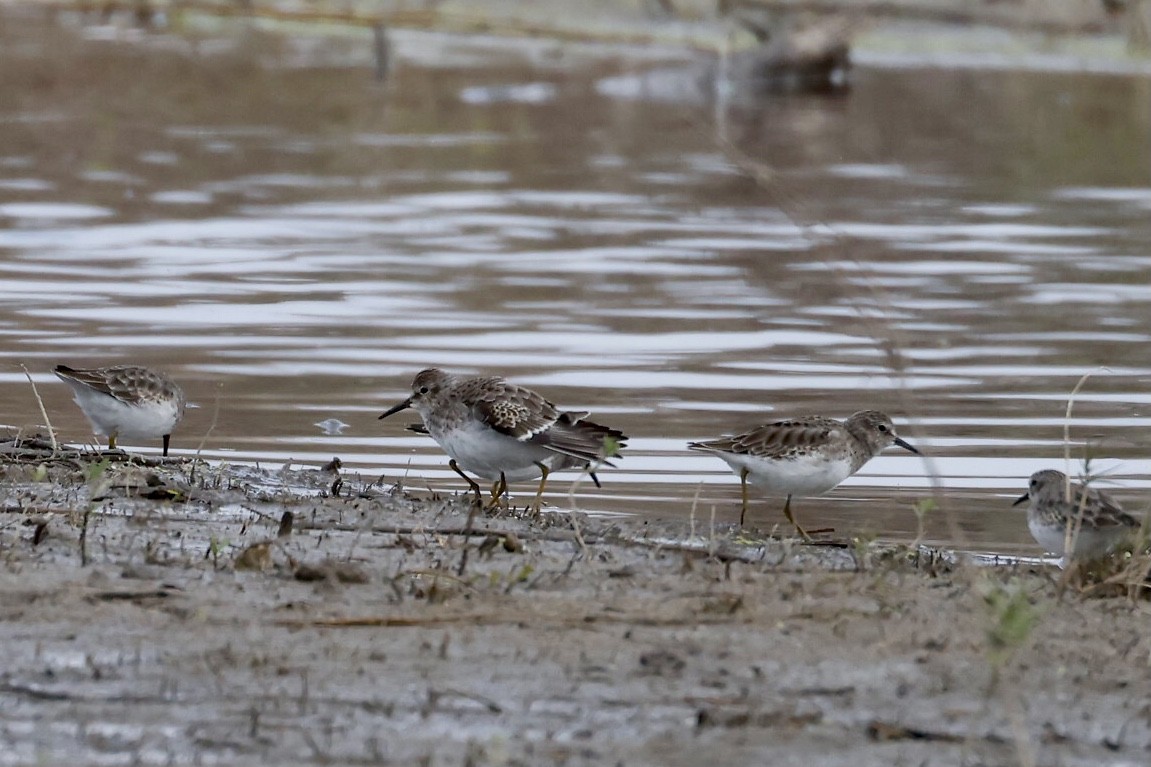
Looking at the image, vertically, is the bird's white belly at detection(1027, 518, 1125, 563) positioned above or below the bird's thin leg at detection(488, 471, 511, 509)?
above

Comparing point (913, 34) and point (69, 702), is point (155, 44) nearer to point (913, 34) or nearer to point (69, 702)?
point (913, 34)

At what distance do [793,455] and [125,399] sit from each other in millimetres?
3111

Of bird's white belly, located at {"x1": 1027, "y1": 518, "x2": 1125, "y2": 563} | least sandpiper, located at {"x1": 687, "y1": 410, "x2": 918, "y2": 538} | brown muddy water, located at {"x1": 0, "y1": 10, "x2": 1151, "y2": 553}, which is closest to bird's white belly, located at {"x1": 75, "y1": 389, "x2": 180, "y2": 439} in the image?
brown muddy water, located at {"x1": 0, "y1": 10, "x2": 1151, "y2": 553}

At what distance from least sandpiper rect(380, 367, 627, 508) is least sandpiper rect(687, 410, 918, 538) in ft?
1.86

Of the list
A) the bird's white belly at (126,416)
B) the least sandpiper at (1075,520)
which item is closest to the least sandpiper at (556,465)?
the bird's white belly at (126,416)

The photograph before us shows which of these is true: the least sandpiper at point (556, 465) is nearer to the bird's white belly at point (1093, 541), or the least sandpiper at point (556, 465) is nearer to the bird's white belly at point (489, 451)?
the bird's white belly at point (489, 451)

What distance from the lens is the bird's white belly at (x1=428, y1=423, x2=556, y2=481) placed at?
29.3ft

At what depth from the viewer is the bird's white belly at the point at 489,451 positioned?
8.93 m

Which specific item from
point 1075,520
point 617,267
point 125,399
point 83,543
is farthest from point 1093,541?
point 617,267

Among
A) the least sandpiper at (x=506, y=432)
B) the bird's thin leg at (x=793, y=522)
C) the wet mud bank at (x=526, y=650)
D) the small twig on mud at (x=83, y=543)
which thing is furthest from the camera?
the least sandpiper at (x=506, y=432)

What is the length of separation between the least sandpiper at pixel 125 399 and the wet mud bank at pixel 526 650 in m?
1.44

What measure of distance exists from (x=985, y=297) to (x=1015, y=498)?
19.9 feet

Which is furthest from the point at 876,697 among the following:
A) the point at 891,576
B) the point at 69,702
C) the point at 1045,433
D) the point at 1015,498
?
the point at 1045,433

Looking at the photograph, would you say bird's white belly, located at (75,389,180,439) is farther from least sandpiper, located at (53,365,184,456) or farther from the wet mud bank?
the wet mud bank
